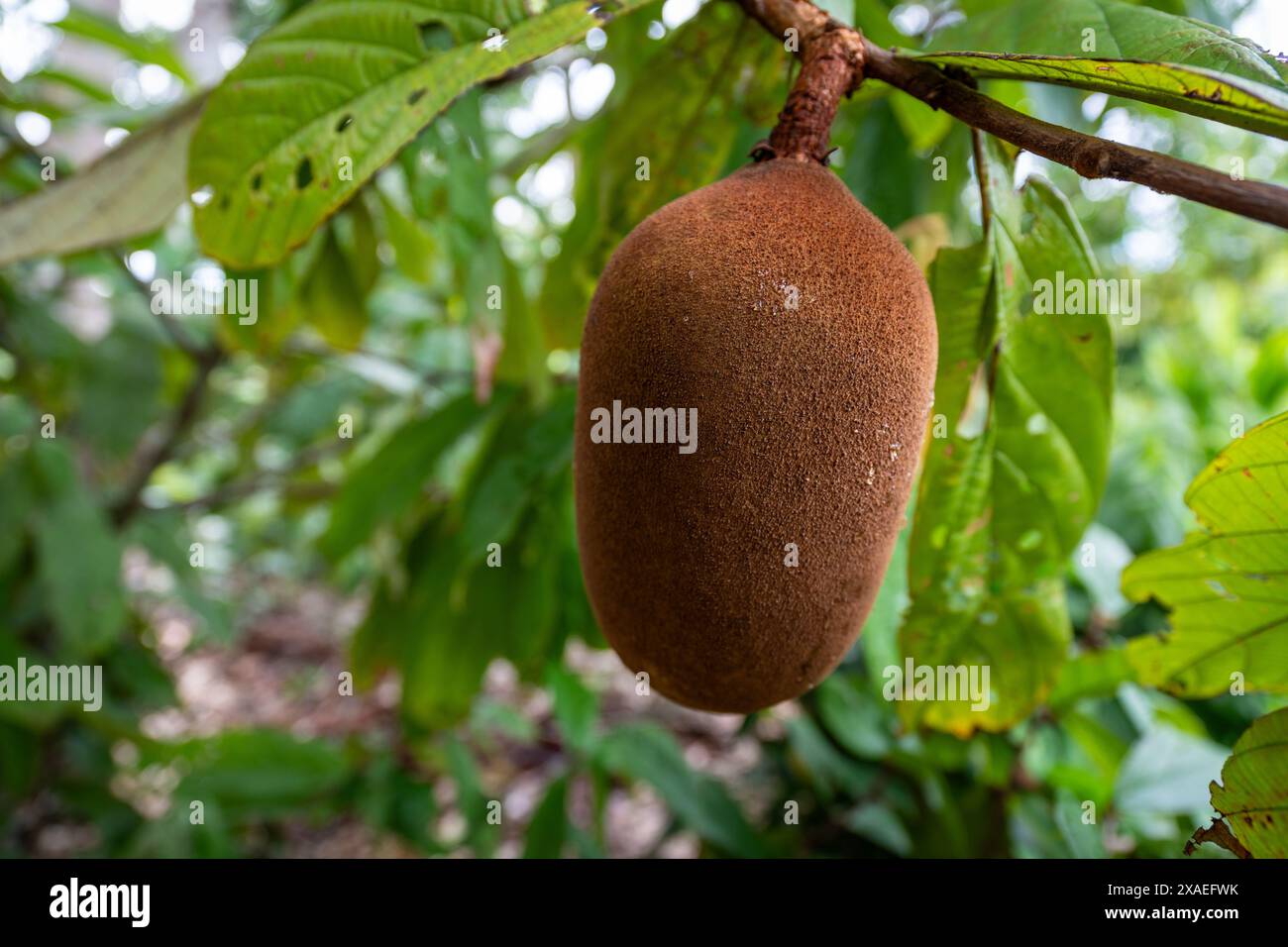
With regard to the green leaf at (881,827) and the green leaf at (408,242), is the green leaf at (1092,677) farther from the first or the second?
the green leaf at (408,242)

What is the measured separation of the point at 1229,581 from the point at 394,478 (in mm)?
1089

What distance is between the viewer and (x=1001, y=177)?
66 cm

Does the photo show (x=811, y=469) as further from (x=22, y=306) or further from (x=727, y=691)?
(x=22, y=306)

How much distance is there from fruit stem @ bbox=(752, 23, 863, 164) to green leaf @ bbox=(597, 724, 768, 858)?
3.41 ft

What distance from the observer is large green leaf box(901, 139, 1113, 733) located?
0.68 metres

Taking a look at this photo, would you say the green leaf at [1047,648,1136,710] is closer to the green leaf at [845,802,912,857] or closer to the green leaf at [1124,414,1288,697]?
the green leaf at [845,802,912,857]

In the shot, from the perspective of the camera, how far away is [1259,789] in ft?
1.80

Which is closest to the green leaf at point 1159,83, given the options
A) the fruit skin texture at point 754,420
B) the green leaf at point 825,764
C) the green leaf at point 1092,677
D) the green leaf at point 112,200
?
the fruit skin texture at point 754,420

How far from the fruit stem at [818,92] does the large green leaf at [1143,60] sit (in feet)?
0.19

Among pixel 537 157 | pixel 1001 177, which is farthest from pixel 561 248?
pixel 1001 177

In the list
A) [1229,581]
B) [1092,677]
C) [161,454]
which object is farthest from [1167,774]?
[161,454]

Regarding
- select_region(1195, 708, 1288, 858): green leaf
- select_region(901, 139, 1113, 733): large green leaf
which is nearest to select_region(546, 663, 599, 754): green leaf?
select_region(901, 139, 1113, 733): large green leaf
